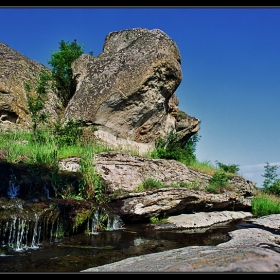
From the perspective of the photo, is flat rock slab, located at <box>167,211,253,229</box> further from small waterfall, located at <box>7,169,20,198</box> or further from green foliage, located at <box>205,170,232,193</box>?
small waterfall, located at <box>7,169,20,198</box>

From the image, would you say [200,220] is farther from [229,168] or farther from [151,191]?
[229,168]

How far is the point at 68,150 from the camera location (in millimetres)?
14133

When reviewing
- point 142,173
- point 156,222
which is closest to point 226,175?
point 142,173

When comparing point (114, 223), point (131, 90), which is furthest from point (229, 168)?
point (114, 223)

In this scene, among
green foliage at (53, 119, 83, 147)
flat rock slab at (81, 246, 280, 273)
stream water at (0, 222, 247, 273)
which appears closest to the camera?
flat rock slab at (81, 246, 280, 273)

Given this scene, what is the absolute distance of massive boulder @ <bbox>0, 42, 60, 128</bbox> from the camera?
1806cm

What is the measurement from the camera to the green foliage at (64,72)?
74.4 ft

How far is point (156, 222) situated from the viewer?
1143cm

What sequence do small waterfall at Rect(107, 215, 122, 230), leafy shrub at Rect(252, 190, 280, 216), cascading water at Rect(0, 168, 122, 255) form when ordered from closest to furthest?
cascading water at Rect(0, 168, 122, 255), small waterfall at Rect(107, 215, 122, 230), leafy shrub at Rect(252, 190, 280, 216)

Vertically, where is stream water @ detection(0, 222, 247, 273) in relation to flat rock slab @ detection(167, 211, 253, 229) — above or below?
below

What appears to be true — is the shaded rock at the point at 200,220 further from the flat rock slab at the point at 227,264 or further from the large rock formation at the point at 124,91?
the flat rock slab at the point at 227,264

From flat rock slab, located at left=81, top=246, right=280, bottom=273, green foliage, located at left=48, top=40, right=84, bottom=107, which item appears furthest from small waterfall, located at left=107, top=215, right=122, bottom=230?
green foliage, located at left=48, top=40, right=84, bottom=107

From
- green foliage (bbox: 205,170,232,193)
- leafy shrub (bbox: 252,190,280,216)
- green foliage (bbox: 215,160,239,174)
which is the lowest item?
leafy shrub (bbox: 252,190,280,216)
